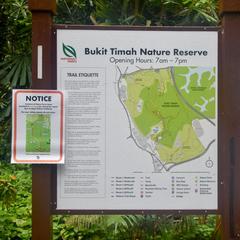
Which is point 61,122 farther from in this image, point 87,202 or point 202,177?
point 202,177

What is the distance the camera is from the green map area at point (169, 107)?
3.43 metres

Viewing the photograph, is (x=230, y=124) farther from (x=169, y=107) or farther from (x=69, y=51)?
(x=69, y=51)

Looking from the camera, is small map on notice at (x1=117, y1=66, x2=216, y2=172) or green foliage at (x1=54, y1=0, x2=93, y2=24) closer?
small map on notice at (x1=117, y1=66, x2=216, y2=172)

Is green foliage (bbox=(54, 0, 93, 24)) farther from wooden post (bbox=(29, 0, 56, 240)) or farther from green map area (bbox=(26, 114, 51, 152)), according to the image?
green map area (bbox=(26, 114, 51, 152))

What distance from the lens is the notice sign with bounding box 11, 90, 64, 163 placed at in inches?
131

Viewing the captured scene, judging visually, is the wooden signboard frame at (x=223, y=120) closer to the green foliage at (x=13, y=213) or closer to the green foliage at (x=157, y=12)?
the green foliage at (x=13, y=213)

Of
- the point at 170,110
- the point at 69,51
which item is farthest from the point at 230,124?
the point at 69,51

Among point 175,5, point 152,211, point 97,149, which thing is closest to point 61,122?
point 97,149

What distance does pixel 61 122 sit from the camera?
11.0 ft

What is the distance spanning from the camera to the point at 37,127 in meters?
3.35

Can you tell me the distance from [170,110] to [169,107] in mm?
22

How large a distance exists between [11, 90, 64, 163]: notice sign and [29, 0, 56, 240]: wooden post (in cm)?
8

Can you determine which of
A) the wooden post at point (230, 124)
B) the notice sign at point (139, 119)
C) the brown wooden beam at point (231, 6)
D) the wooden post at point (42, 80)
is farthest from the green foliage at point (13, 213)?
the brown wooden beam at point (231, 6)

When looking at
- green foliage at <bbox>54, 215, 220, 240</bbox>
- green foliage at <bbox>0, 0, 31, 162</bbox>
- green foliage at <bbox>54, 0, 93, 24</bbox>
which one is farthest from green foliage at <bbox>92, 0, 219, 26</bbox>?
green foliage at <bbox>54, 215, 220, 240</bbox>
